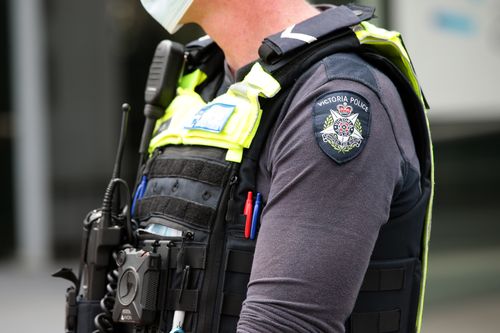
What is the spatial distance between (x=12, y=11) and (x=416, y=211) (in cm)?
657

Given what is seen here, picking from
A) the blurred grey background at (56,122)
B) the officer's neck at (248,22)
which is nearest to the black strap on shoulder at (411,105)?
the officer's neck at (248,22)

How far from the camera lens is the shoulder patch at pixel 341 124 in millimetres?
1559

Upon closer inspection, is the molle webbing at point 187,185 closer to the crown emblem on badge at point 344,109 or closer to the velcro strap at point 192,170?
the velcro strap at point 192,170

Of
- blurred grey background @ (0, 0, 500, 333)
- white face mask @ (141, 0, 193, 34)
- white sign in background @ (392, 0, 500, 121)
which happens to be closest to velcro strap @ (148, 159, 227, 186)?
white face mask @ (141, 0, 193, 34)

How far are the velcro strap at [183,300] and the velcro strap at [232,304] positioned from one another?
6 centimetres

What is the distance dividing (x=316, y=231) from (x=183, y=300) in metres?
0.39

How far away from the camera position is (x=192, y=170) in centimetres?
185

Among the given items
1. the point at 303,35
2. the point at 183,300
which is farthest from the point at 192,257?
the point at 303,35

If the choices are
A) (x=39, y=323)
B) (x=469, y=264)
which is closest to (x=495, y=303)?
(x=469, y=264)

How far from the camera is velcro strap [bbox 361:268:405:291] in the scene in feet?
5.70

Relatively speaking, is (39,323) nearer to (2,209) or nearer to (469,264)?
(2,209)

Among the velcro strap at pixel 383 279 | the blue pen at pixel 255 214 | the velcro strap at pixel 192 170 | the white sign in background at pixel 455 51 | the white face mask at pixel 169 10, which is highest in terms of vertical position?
the white sign in background at pixel 455 51

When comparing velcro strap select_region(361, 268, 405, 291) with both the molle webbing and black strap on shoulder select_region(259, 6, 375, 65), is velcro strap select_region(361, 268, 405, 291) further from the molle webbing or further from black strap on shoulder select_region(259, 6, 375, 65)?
black strap on shoulder select_region(259, 6, 375, 65)

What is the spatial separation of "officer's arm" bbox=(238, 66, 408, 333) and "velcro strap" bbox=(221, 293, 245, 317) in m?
0.16
